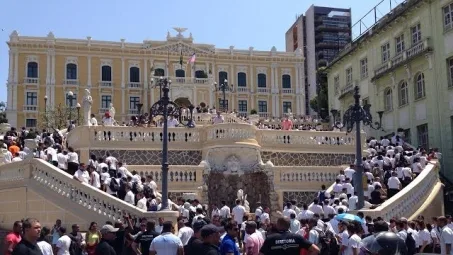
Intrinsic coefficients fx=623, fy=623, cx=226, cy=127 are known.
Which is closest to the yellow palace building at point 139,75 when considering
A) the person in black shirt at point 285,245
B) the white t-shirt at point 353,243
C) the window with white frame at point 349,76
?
the window with white frame at point 349,76

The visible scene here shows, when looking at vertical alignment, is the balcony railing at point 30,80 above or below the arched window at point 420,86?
above

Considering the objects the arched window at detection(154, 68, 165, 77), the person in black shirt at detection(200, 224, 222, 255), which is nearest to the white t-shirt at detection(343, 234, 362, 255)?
the person in black shirt at detection(200, 224, 222, 255)

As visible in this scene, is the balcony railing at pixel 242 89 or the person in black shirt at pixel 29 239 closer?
the person in black shirt at pixel 29 239

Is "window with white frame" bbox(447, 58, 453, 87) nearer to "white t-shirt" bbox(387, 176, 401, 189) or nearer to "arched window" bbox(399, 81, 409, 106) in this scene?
"arched window" bbox(399, 81, 409, 106)

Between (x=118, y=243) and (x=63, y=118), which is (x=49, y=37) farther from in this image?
(x=118, y=243)

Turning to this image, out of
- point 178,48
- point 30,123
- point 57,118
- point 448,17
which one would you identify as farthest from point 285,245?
point 178,48

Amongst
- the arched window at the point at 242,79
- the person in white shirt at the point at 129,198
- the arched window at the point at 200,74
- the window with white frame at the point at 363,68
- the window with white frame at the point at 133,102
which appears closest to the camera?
the person in white shirt at the point at 129,198

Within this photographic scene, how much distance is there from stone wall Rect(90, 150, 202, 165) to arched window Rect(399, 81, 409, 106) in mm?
13251

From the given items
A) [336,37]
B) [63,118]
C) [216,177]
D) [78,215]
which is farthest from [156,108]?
[336,37]

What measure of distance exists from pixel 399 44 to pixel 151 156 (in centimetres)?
1644

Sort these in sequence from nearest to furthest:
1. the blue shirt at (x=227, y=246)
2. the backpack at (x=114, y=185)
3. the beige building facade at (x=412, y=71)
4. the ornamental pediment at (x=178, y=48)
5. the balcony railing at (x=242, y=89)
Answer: the blue shirt at (x=227, y=246)
the backpack at (x=114, y=185)
the beige building facade at (x=412, y=71)
the ornamental pediment at (x=178, y=48)
the balcony railing at (x=242, y=89)

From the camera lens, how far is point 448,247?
1227cm

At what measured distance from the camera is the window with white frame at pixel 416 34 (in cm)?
3261

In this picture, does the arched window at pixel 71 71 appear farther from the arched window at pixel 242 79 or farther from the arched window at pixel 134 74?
the arched window at pixel 242 79
